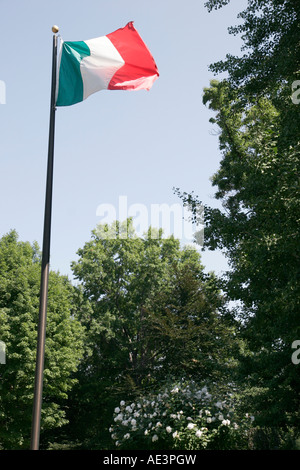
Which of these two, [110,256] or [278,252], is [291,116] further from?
[110,256]

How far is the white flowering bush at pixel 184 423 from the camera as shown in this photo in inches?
495

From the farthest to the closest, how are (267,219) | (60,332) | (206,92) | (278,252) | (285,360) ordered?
(60,332)
(206,92)
(285,360)
(267,219)
(278,252)

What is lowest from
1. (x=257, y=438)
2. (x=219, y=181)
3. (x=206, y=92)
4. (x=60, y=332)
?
(x=257, y=438)

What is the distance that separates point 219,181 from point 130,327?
16314 mm

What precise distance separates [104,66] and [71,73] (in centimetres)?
70

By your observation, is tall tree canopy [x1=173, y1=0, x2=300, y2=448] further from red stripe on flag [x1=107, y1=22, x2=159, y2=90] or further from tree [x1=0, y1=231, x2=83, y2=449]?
tree [x1=0, y1=231, x2=83, y2=449]

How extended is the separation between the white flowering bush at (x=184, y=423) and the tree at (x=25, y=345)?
1154 cm

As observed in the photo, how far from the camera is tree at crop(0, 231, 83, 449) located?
24.2 metres

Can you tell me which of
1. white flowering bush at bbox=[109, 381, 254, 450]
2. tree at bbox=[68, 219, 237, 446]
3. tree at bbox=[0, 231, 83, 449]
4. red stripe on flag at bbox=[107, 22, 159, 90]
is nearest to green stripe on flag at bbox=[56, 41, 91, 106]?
red stripe on flag at bbox=[107, 22, 159, 90]

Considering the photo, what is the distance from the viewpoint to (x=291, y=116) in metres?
11.9
